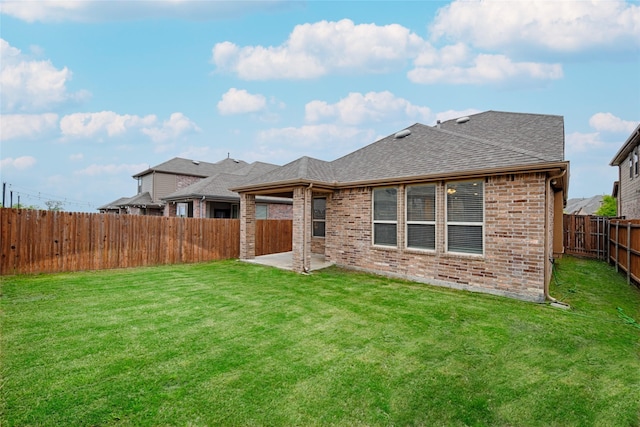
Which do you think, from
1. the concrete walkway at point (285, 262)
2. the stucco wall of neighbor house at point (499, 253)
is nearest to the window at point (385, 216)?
the stucco wall of neighbor house at point (499, 253)

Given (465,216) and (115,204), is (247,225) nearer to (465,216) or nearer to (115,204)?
(465,216)

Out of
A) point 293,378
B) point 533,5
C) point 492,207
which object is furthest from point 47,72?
point 533,5

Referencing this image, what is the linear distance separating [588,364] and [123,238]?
38.8 feet

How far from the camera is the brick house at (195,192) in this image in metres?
17.8

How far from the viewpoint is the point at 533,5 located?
918 centimetres

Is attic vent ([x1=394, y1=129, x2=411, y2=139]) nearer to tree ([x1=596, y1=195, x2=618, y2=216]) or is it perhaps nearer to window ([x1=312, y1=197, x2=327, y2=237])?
window ([x1=312, y1=197, x2=327, y2=237])

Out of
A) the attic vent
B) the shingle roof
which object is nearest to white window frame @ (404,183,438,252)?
the shingle roof

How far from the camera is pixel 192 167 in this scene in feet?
78.7

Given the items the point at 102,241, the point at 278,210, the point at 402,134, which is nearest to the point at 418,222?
the point at 402,134

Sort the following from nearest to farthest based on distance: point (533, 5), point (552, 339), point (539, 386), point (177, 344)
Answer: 1. point (539, 386)
2. point (177, 344)
3. point (552, 339)
4. point (533, 5)

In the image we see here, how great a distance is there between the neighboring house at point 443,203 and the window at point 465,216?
0.02 metres

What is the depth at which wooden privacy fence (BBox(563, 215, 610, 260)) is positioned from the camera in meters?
12.4

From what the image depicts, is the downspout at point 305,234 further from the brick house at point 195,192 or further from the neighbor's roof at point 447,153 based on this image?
the brick house at point 195,192

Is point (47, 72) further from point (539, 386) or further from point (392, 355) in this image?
point (539, 386)
